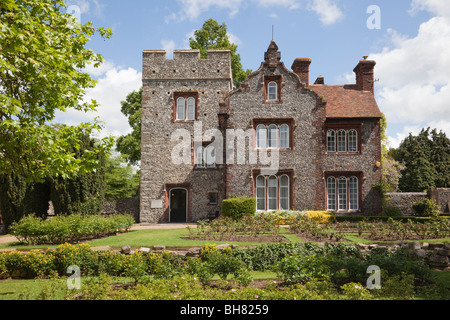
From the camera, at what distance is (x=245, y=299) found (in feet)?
21.6

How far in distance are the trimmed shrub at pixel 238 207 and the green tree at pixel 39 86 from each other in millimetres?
12209

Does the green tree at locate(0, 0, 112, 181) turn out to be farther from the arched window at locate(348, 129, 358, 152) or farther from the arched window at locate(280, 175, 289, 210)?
the arched window at locate(348, 129, 358, 152)

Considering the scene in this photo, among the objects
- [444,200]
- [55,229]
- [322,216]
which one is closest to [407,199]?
[444,200]

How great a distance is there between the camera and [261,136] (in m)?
23.8

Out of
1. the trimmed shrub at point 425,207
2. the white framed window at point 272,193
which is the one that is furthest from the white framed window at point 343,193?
the trimmed shrub at point 425,207

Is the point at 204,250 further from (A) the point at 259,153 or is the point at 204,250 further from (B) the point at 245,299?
(A) the point at 259,153

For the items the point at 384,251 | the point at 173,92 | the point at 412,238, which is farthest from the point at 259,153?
the point at 384,251

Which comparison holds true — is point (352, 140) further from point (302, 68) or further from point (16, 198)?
point (16, 198)

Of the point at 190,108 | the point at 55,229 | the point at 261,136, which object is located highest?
the point at 190,108

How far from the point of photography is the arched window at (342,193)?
23.9 meters

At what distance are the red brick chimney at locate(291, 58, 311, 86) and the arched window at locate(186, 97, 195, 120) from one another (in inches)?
314

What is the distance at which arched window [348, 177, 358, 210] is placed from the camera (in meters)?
23.9

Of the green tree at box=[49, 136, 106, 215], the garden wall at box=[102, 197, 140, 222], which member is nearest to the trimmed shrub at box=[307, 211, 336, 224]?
the garden wall at box=[102, 197, 140, 222]

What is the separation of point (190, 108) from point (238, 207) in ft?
28.4
